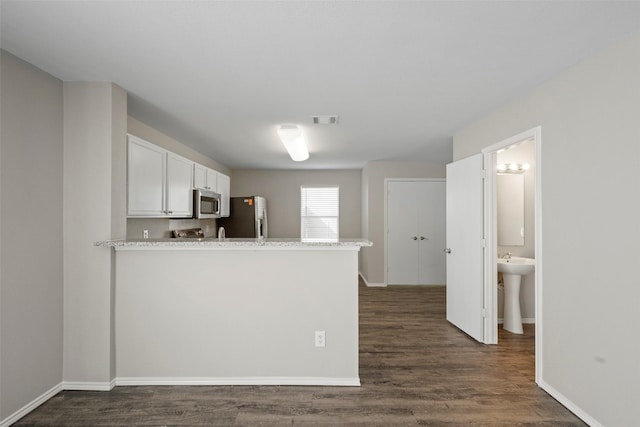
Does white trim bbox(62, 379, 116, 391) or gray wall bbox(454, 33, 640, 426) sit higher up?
gray wall bbox(454, 33, 640, 426)

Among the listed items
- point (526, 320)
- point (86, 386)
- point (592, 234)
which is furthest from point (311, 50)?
point (526, 320)

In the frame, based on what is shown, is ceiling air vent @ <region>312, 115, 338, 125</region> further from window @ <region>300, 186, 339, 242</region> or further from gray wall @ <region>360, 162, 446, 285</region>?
window @ <region>300, 186, 339, 242</region>

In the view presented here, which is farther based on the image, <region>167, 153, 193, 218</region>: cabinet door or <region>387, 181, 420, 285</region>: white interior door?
<region>387, 181, 420, 285</region>: white interior door

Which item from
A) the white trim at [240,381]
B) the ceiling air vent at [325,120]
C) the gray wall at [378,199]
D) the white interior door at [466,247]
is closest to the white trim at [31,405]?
the white trim at [240,381]

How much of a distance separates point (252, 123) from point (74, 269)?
207 centimetres

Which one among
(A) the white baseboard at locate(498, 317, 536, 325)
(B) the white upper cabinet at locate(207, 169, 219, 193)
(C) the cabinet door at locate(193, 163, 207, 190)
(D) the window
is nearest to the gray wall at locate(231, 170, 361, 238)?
(D) the window

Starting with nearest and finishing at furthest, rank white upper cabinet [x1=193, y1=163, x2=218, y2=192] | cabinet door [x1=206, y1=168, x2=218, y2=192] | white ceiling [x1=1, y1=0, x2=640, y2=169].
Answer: white ceiling [x1=1, y1=0, x2=640, y2=169]
white upper cabinet [x1=193, y1=163, x2=218, y2=192]
cabinet door [x1=206, y1=168, x2=218, y2=192]

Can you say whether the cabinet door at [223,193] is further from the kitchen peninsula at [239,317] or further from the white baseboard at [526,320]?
the white baseboard at [526,320]

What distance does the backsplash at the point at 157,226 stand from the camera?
349cm

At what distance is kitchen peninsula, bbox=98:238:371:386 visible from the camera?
261 centimetres

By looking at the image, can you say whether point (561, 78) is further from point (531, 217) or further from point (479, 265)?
point (531, 217)

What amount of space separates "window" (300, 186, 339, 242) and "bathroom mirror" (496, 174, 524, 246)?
3.59 meters

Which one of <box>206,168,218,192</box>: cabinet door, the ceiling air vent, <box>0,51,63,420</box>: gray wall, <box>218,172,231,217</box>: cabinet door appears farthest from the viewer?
<box>218,172,231,217</box>: cabinet door

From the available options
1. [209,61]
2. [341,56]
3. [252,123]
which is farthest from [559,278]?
[252,123]
